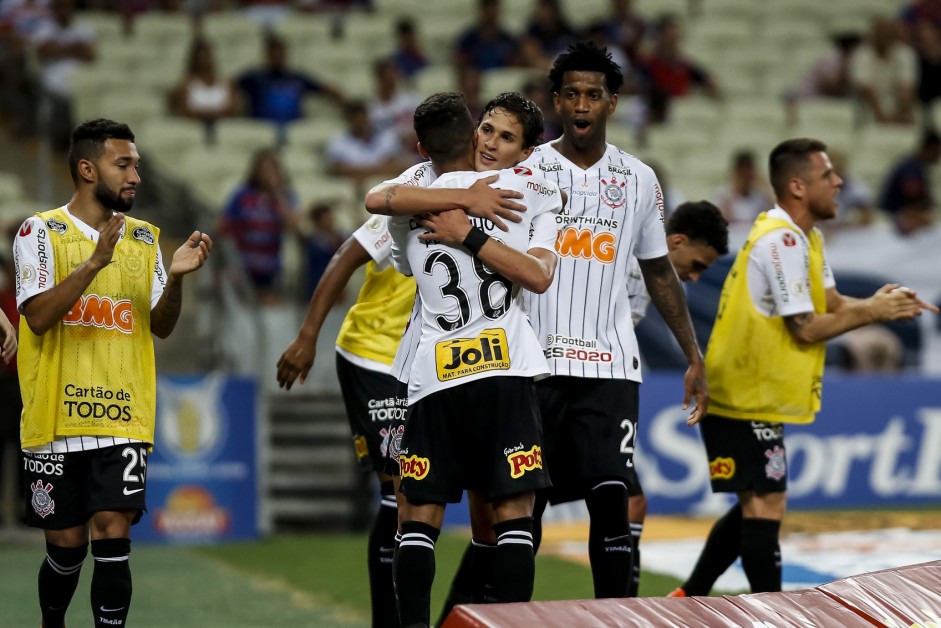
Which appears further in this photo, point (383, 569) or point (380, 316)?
point (380, 316)

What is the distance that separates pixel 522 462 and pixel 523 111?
1481 millimetres

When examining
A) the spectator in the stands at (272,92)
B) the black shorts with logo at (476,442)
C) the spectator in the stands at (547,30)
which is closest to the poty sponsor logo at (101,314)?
the black shorts with logo at (476,442)

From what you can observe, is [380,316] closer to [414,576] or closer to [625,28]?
[414,576]

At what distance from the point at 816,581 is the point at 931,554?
132 centimetres

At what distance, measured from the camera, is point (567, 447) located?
655 centimetres

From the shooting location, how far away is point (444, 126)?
5992 millimetres

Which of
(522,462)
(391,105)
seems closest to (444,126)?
(522,462)

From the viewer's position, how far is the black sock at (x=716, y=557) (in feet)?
25.1

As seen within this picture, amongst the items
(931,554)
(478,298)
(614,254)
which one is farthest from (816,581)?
(478,298)

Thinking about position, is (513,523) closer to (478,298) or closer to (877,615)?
(478,298)

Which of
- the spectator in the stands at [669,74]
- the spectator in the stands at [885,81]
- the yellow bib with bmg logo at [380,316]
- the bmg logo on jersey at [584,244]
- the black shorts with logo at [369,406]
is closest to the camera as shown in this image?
the bmg logo on jersey at [584,244]

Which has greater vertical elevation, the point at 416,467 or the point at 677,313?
the point at 677,313

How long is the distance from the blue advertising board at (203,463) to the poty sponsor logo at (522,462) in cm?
686

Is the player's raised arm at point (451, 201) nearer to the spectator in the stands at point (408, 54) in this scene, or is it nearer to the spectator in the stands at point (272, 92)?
the spectator in the stands at point (272, 92)
